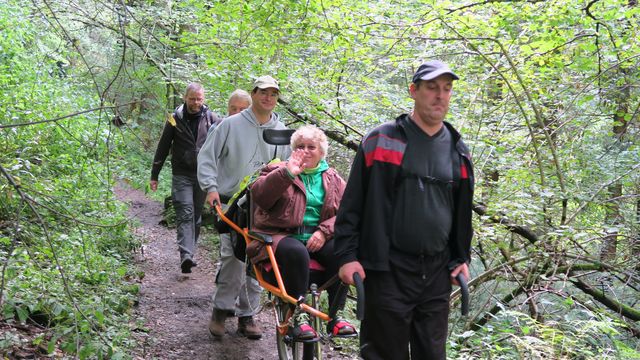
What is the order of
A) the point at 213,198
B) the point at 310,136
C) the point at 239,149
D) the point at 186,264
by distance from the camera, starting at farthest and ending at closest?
the point at 186,264 → the point at 239,149 → the point at 213,198 → the point at 310,136

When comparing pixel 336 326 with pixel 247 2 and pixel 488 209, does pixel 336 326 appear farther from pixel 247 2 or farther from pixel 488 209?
pixel 247 2

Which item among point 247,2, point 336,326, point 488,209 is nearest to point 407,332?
point 336,326

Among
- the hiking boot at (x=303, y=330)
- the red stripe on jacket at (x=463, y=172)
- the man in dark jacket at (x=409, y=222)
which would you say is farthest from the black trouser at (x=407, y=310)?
the hiking boot at (x=303, y=330)

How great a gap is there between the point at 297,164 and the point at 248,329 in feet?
7.40

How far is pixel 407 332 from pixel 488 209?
3626mm

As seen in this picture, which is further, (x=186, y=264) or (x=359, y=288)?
(x=186, y=264)

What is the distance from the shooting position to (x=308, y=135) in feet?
14.8

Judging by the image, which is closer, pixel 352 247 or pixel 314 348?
pixel 352 247

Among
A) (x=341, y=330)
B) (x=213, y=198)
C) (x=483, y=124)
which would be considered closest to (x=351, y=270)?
(x=341, y=330)

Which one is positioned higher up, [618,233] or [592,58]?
[592,58]

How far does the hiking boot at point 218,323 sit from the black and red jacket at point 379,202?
2743mm

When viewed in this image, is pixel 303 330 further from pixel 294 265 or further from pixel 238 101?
pixel 238 101

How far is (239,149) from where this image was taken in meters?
5.67

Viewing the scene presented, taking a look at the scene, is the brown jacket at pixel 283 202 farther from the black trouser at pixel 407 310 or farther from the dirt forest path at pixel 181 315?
the black trouser at pixel 407 310
